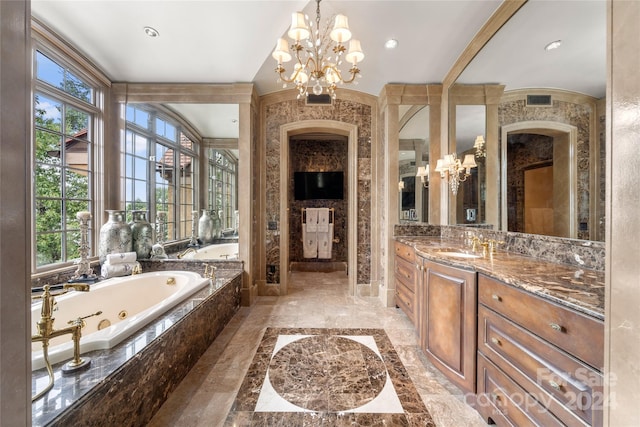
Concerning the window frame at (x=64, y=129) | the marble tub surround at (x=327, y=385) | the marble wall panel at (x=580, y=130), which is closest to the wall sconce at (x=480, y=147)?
the marble wall panel at (x=580, y=130)

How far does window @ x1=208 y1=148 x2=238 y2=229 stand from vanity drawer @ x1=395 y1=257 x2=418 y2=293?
2.06 m

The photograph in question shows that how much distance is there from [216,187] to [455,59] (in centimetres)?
308

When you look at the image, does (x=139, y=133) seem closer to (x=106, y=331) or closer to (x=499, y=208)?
(x=106, y=331)

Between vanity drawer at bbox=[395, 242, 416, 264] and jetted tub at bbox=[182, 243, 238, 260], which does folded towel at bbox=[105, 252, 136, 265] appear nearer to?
jetted tub at bbox=[182, 243, 238, 260]

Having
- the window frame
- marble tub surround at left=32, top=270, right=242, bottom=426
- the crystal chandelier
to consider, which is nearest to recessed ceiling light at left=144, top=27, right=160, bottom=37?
the window frame

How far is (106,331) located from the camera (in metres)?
1.40

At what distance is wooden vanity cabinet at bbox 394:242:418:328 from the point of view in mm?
2449

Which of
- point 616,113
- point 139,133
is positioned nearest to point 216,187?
point 139,133

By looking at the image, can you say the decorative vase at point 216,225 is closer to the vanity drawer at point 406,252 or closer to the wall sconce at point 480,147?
the vanity drawer at point 406,252

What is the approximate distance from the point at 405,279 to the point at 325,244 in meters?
2.30

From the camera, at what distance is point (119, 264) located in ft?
8.08

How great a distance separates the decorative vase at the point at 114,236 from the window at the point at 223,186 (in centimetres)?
90

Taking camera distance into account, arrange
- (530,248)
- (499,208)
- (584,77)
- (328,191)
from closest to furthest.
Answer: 1. (584,77)
2. (530,248)
3. (499,208)
4. (328,191)

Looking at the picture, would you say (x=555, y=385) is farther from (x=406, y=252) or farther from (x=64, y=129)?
(x=64, y=129)
